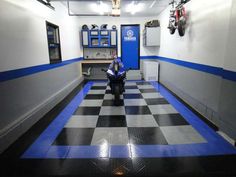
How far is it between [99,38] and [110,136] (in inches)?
215

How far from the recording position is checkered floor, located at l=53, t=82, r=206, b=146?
103 inches

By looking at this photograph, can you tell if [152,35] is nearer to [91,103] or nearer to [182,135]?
[91,103]

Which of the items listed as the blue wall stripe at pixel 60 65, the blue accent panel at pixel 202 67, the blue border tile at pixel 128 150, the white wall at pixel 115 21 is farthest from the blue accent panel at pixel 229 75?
the white wall at pixel 115 21

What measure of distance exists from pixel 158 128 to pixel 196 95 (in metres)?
1.43

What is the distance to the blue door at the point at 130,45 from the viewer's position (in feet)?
25.3

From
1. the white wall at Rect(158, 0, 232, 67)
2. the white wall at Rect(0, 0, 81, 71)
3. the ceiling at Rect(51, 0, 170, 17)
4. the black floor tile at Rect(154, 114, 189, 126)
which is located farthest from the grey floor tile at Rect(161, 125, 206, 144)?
the ceiling at Rect(51, 0, 170, 17)

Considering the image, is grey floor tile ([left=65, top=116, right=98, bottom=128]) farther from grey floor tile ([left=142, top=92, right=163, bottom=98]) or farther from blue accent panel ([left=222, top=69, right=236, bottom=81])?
blue accent panel ([left=222, top=69, right=236, bottom=81])

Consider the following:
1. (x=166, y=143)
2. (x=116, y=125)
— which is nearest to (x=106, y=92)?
(x=116, y=125)

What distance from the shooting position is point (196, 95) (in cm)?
378

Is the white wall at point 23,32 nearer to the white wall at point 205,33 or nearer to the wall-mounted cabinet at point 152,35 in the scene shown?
the white wall at point 205,33

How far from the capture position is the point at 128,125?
3.13 meters

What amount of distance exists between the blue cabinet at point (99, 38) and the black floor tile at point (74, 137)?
203 inches

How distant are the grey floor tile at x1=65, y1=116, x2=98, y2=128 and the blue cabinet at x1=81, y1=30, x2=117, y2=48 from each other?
4.65 meters

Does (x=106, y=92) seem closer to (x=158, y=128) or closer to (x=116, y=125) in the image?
(x=116, y=125)
